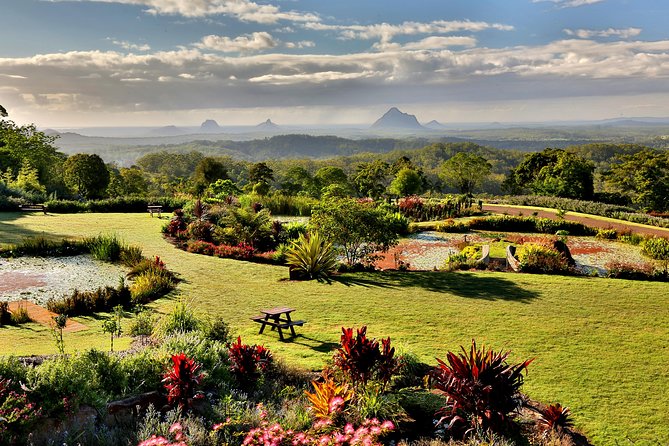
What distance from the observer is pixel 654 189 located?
49.2 m

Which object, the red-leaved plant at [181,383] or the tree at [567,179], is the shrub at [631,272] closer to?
the red-leaved plant at [181,383]

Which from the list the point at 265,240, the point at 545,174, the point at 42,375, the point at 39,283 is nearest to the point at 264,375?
the point at 42,375

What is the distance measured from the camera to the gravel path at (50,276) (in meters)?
10.6

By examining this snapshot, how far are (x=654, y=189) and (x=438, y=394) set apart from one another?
178 ft

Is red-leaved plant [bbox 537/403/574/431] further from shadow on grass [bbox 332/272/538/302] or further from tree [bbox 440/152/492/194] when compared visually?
tree [bbox 440/152/492/194]

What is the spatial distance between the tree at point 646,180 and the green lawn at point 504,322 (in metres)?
45.2

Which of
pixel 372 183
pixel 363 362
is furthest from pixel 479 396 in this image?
pixel 372 183

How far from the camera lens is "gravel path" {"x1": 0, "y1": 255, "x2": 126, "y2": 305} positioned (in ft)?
34.9

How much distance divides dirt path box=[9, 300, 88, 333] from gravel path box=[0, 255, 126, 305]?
314 mm

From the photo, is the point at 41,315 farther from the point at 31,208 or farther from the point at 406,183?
the point at 406,183

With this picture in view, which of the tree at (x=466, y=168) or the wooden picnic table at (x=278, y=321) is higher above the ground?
the tree at (x=466, y=168)

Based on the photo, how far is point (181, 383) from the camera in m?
5.08

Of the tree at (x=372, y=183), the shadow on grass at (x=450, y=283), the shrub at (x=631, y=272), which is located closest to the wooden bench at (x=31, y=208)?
the shadow on grass at (x=450, y=283)

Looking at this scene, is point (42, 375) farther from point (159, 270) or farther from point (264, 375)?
point (159, 270)
